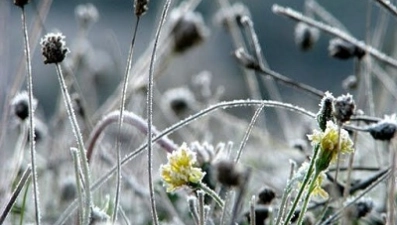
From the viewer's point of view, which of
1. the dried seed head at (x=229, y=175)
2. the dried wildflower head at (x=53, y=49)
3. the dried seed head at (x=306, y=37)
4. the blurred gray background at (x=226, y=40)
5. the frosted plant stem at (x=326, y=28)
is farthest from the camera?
the blurred gray background at (x=226, y=40)

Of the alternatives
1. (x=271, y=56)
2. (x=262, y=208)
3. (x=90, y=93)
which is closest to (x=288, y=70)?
(x=271, y=56)

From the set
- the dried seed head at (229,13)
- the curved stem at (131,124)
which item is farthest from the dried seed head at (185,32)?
the curved stem at (131,124)

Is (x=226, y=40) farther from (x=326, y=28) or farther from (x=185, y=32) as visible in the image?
(x=326, y=28)

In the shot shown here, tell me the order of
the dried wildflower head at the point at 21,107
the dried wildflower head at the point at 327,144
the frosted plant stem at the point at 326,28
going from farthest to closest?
the frosted plant stem at the point at 326,28
the dried wildflower head at the point at 21,107
the dried wildflower head at the point at 327,144

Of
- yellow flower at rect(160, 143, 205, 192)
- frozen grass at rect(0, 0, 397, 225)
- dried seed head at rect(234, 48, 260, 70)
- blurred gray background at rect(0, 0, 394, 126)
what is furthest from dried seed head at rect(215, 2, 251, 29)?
blurred gray background at rect(0, 0, 394, 126)

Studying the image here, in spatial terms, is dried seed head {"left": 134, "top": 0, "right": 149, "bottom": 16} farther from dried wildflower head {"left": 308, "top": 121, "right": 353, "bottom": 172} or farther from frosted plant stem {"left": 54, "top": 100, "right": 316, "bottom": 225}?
dried wildflower head {"left": 308, "top": 121, "right": 353, "bottom": 172}

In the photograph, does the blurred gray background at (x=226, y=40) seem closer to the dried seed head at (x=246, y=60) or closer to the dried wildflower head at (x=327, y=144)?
the dried seed head at (x=246, y=60)

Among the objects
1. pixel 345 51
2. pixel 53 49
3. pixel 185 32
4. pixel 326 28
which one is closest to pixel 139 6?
pixel 53 49
